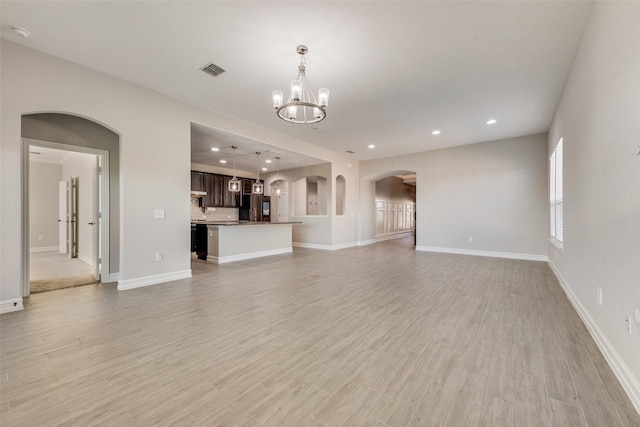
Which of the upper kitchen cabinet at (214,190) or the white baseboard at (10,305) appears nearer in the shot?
the white baseboard at (10,305)

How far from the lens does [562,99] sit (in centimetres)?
403

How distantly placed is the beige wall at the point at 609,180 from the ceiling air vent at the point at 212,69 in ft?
12.6

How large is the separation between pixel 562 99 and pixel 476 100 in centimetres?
121

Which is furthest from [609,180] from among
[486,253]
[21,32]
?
[21,32]

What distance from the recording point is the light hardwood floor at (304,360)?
148 cm

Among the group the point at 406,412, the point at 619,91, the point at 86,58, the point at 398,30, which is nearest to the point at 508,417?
the point at 406,412

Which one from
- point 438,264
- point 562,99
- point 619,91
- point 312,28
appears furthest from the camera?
point 438,264

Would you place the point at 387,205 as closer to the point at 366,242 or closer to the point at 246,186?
the point at 366,242

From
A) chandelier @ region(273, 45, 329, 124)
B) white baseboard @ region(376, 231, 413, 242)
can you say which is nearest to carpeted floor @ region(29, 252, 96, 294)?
chandelier @ region(273, 45, 329, 124)

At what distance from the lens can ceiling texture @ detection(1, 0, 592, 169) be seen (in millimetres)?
2453

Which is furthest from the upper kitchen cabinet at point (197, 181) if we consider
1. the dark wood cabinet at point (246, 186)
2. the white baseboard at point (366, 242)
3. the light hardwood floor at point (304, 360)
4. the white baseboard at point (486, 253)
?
the white baseboard at point (486, 253)

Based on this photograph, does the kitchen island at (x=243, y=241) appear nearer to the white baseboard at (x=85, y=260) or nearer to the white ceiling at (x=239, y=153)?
the white ceiling at (x=239, y=153)

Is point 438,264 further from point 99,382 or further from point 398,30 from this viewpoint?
point 99,382

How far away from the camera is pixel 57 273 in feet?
15.6
